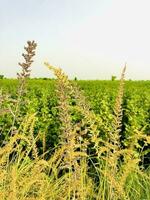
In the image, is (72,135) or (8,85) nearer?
(72,135)

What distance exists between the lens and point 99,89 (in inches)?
466

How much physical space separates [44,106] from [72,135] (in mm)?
8290

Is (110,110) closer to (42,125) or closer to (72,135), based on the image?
(42,125)

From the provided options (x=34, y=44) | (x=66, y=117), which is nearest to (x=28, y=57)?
(x=34, y=44)

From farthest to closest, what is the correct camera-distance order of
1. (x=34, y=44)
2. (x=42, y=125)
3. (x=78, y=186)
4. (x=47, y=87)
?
(x=47, y=87)
(x=42, y=125)
(x=34, y=44)
(x=78, y=186)

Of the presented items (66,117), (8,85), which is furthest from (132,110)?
(66,117)

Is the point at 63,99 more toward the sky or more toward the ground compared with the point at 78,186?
more toward the sky

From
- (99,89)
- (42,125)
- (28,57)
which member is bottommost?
(42,125)

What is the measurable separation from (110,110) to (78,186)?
7866 mm

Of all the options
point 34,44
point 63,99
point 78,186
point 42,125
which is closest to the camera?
point 63,99

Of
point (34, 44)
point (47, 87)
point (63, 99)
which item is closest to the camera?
point (63, 99)

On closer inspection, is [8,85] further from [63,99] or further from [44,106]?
[63,99]

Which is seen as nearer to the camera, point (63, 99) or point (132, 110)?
point (63, 99)

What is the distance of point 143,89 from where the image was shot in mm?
12242
